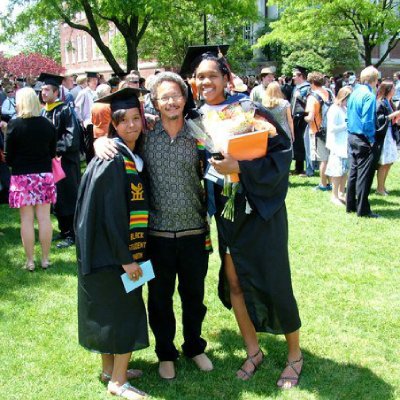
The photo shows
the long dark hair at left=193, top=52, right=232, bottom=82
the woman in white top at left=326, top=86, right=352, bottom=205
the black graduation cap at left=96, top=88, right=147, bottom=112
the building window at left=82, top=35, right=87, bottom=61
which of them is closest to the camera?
the black graduation cap at left=96, top=88, right=147, bottom=112

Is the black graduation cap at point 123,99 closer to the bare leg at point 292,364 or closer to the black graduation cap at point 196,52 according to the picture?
the black graduation cap at point 196,52

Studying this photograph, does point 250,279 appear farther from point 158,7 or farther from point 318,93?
point 158,7

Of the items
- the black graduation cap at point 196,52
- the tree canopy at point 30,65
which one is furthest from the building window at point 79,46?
the black graduation cap at point 196,52

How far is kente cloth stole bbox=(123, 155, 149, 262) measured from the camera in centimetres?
310

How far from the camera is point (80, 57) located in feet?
181

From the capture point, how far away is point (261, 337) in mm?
4141

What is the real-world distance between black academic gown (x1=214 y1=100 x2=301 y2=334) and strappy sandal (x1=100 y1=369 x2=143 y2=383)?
87 cm

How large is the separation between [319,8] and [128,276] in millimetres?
23777

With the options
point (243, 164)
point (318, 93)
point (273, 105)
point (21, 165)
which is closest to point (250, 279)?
point (243, 164)

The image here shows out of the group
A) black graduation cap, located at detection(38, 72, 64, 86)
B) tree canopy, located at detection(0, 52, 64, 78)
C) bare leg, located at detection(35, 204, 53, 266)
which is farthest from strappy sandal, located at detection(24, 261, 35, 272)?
tree canopy, located at detection(0, 52, 64, 78)

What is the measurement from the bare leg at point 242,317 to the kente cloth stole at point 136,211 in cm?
63

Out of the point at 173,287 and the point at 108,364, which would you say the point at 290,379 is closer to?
the point at 173,287

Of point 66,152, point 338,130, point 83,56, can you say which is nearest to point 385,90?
point 338,130

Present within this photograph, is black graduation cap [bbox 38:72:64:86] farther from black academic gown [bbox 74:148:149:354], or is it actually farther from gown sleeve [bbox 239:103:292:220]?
gown sleeve [bbox 239:103:292:220]
